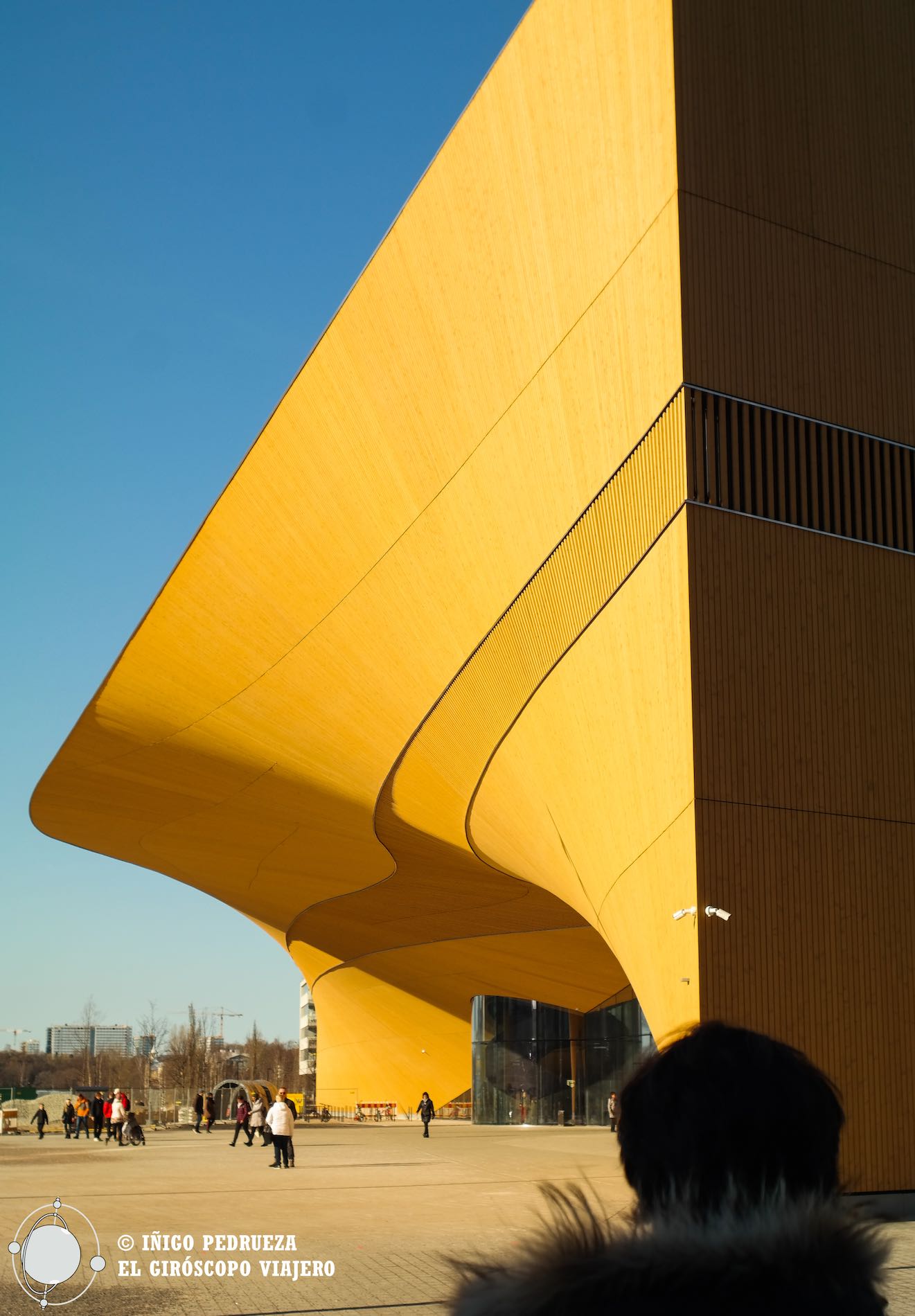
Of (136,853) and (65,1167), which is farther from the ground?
(136,853)

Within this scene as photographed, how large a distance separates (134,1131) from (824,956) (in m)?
15.3

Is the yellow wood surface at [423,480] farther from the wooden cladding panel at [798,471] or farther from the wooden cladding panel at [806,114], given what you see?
the wooden cladding panel at [798,471]

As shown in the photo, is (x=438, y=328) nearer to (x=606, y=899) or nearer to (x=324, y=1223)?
(x=606, y=899)

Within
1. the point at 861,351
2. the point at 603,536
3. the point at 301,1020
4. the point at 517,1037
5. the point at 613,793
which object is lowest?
the point at 301,1020

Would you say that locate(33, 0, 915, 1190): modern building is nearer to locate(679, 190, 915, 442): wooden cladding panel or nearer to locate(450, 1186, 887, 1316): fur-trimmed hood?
locate(679, 190, 915, 442): wooden cladding panel

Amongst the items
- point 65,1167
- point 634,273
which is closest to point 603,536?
point 634,273

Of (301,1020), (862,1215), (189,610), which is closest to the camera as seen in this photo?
(862,1215)

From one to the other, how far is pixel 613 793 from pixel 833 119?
7.41 m

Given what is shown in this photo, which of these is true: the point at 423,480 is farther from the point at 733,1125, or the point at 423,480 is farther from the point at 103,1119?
the point at 103,1119

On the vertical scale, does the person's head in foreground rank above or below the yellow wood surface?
below

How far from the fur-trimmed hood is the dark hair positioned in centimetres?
4

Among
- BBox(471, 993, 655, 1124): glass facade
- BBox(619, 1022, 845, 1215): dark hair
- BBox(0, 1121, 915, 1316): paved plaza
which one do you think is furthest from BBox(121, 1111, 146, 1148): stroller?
BBox(619, 1022, 845, 1215): dark hair

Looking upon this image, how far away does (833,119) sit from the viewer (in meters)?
13.6

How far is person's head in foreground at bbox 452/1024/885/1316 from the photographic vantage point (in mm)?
1215
